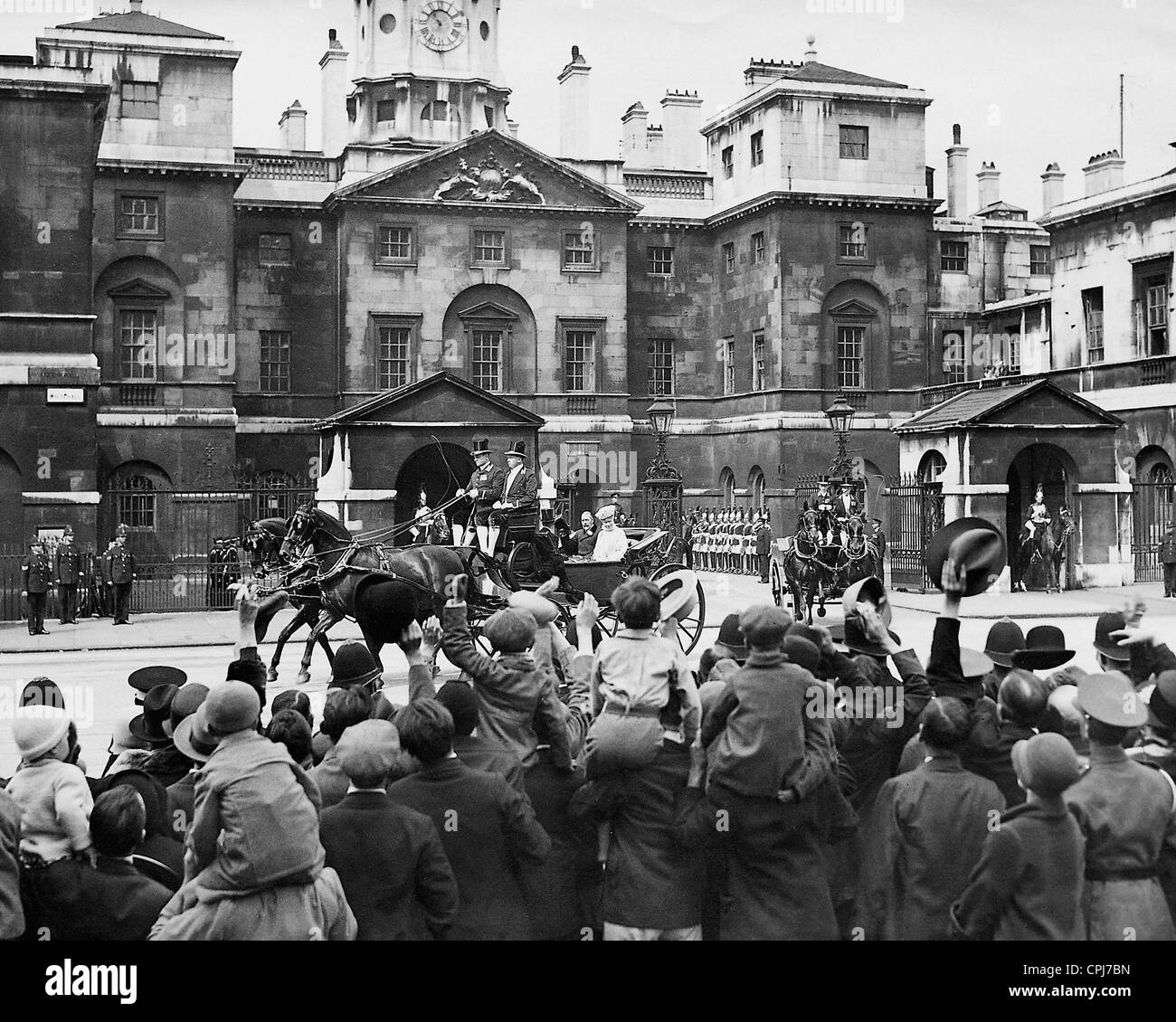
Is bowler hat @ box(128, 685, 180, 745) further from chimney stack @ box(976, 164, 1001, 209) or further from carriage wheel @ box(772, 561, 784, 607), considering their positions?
chimney stack @ box(976, 164, 1001, 209)

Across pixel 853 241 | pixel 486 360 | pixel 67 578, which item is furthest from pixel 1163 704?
pixel 853 241

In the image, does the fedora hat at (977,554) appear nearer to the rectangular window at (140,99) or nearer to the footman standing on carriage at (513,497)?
the footman standing on carriage at (513,497)

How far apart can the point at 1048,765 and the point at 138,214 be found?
39.0 m

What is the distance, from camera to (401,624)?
748 centimetres

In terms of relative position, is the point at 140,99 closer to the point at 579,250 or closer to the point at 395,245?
the point at 395,245

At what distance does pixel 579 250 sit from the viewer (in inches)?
1802

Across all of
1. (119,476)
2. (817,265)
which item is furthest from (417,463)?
(817,265)

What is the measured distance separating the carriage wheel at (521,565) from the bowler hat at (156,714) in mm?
11154

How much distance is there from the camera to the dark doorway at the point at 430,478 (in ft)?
128

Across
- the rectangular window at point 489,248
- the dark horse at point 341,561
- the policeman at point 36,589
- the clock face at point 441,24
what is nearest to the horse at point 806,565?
the dark horse at point 341,561

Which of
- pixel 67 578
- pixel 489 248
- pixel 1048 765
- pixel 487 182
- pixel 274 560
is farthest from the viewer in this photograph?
pixel 489 248

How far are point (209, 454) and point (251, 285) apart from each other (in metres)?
8.36

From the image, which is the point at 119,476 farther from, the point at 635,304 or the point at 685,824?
the point at 685,824

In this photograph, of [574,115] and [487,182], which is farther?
[574,115]
